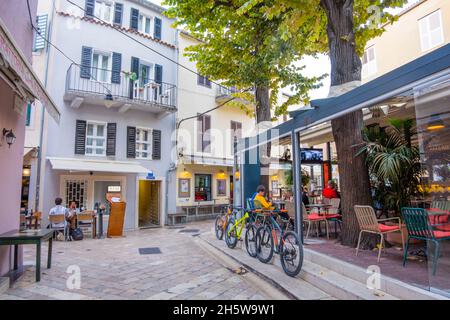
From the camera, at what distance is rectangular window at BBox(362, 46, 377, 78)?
1602 centimetres

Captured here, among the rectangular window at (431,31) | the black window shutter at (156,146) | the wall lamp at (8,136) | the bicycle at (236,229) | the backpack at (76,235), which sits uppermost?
the rectangular window at (431,31)

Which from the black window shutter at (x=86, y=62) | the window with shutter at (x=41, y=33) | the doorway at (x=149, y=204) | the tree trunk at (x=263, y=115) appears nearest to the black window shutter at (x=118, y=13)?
the black window shutter at (x=86, y=62)

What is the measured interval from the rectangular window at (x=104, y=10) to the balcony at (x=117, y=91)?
2.47 m

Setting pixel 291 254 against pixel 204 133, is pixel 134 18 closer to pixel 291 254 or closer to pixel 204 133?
pixel 204 133

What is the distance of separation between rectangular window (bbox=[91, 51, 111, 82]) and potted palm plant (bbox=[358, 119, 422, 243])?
10480 millimetres

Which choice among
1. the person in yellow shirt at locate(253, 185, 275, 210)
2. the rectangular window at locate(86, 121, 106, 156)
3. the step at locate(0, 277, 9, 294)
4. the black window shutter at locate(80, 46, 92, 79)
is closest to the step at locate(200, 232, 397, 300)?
the person in yellow shirt at locate(253, 185, 275, 210)

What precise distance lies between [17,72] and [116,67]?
955 cm

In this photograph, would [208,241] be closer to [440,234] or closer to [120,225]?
[120,225]

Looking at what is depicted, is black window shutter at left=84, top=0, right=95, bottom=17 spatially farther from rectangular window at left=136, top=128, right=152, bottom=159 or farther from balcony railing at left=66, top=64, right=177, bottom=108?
rectangular window at left=136, top=128, right=152, bottom=159

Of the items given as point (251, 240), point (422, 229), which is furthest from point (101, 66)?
point (422, 229)

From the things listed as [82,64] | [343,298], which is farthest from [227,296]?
[82,64]

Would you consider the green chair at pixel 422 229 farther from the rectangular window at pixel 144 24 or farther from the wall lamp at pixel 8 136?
the rectangular window at pixel 144 24

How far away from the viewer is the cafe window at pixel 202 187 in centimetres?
1526

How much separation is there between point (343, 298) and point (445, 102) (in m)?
2.68
